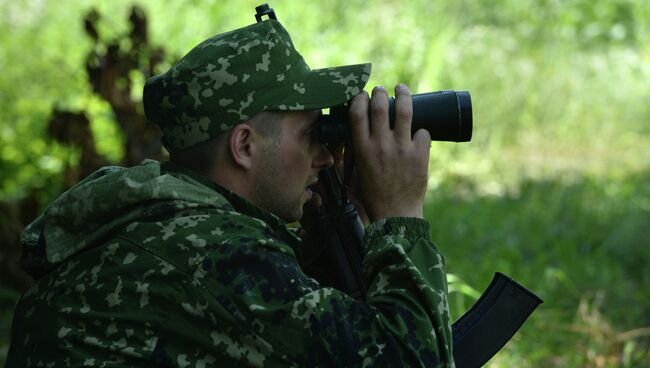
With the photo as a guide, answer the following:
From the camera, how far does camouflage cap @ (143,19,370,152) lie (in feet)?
6.09

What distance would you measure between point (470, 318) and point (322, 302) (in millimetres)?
737

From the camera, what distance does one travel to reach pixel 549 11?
376 inches

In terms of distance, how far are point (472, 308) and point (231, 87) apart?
88 cm

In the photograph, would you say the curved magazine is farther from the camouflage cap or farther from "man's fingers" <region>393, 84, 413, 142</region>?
the camouflage cap

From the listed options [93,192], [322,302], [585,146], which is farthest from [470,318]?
[585,146]

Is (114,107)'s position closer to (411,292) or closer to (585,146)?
(411,292)

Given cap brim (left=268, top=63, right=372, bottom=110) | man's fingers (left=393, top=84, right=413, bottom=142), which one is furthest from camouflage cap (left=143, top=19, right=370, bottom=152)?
man's fingers (left=393, top=84, right=413, bottom=142)

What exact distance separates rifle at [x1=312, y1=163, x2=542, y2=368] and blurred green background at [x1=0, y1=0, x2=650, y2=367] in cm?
A: 91

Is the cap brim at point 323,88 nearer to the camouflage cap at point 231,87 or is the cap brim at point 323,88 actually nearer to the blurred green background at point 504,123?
the camouflage cap at point 231,87

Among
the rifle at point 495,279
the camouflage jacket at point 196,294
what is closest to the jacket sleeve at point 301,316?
the camouflage jacket at point 196,294

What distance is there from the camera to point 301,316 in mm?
1640

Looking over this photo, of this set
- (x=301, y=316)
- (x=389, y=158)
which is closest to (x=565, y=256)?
(x=389, y=158)

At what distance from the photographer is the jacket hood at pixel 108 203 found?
1774 mm

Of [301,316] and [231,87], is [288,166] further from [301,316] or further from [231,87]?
[301,316]
